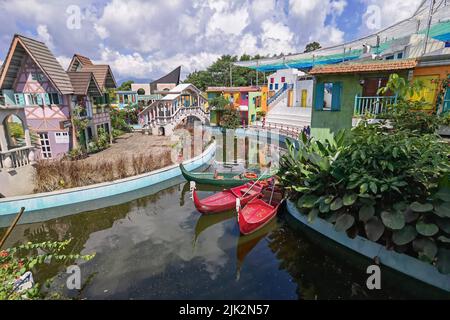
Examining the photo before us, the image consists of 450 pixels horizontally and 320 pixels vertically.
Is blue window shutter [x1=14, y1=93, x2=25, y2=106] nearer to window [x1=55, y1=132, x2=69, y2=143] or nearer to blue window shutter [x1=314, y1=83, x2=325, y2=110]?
window [x1=55, y1=132, x2=69, y2=143]

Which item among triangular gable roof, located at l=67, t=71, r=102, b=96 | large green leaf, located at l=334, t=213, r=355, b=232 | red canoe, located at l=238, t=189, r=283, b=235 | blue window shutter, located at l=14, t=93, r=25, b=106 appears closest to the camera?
large green leaf, located at l=334, t=213, r=355, b=232

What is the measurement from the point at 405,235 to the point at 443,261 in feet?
2.95

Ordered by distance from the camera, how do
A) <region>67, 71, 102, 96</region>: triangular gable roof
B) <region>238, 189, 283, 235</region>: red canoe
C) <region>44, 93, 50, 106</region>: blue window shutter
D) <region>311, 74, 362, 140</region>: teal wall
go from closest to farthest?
1. <region>238, 189, 283, 235</region>: red canoe
2. <region>311, 74, 362, 140</region>: teal wall
3. <region>44, 93, 50, 106</region>: blue window shutter
4. <region>67, 71, 102, 96</region>: triangular gable roof

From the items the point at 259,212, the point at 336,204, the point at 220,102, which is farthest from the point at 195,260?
the point at 220,102

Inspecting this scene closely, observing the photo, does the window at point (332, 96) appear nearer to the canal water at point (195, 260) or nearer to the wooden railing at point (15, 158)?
the canal water at point (195, 260)

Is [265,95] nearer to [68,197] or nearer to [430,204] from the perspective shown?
[68,197]

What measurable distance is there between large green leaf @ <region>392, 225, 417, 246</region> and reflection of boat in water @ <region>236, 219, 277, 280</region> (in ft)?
15.1

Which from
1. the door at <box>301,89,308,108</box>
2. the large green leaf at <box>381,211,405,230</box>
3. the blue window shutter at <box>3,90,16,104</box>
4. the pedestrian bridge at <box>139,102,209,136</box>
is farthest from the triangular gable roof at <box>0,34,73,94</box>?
the door at <box>301,89,308,108</box>

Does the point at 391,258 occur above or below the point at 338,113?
below

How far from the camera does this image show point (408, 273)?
7.27 metres

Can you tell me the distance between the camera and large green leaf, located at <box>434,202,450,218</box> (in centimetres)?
613

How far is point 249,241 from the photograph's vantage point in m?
9.98

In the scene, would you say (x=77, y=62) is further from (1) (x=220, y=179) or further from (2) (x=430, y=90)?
(2) (x=430, y=90)
